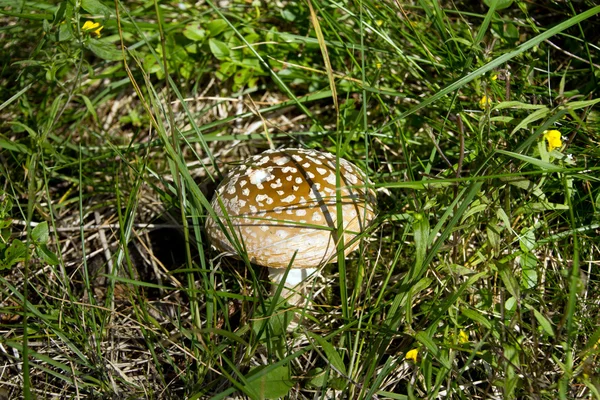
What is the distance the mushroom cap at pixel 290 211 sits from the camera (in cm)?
209

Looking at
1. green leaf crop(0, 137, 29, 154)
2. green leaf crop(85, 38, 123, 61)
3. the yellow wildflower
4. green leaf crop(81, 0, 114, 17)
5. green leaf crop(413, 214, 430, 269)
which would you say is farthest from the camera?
green leaf crop(0, 137, 29, 154)

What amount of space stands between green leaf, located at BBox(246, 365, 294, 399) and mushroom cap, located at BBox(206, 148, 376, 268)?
0.40 m

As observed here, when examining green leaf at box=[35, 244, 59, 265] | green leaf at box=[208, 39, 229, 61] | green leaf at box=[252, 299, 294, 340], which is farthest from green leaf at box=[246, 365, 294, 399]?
green leaf at box=[208, 39, 229, 61]

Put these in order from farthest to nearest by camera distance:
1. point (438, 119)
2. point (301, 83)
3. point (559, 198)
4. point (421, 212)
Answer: point (301, 83) → point (438, 119) → point (559, 198) → point (421, 212)

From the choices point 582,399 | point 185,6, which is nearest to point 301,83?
point 185,6

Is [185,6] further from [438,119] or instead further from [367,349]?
[367,349]

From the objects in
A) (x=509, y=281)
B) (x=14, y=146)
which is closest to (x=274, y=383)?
(x=509, y=281)

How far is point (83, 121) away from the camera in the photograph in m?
3.43

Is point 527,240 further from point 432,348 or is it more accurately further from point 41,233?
point 41,233

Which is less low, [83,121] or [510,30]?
[510,30]

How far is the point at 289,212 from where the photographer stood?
2102mm

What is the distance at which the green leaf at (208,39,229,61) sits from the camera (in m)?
3.15

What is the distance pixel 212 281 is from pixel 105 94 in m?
1.76

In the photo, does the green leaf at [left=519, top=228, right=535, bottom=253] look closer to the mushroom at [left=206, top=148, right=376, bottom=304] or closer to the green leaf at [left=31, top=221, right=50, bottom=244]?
the mushroom at [left=206, top=148, right=376, bottom=304]
